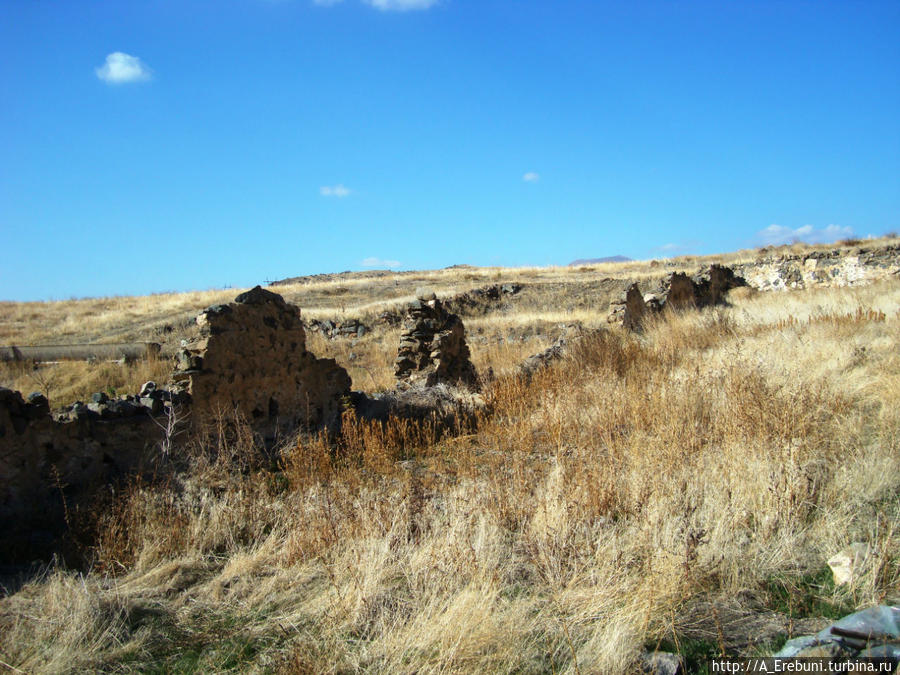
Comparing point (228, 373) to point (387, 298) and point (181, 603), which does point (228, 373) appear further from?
point (387, 298)

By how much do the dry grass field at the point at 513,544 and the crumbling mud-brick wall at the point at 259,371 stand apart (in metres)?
0.73

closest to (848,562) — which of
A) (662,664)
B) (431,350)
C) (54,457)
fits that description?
(662,664)

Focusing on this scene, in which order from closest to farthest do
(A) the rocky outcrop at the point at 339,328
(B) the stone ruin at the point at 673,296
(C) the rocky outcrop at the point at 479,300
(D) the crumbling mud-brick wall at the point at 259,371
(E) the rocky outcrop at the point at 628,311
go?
(D) the crumbling mud-brick wall at the point at 259,371 < (E) the rocky outcrop at the point at 628,311 < (B) the stone ruin at the point at 673,296 < (A) the rocky outcrop at the point at 339,328 < (C) the rocky outcrop at the point at 479,300

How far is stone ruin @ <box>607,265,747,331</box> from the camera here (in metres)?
15.6

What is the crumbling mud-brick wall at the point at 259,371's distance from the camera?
6832 millimetres

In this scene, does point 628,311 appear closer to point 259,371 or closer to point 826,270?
point 259,371

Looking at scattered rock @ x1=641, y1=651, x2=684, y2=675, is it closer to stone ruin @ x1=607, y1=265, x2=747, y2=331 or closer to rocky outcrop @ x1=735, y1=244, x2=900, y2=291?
stone ruin @ x1=607, y1=265, x2=747, y2=331

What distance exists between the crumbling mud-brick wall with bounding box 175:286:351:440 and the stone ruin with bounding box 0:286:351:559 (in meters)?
0.01

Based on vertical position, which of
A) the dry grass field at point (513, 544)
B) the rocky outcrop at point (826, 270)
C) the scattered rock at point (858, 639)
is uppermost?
the rocky outcrop at point (826, 270)

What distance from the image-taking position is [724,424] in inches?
228

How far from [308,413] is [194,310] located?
2363 centimetres

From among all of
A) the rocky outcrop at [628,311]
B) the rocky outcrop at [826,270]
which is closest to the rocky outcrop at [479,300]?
the rocky outcrop at [628,311]

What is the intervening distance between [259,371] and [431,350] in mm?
3760

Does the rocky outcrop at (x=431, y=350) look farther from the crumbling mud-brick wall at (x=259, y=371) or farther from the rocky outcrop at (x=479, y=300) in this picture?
the rocky outcrop at (x=479, y=300)
